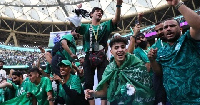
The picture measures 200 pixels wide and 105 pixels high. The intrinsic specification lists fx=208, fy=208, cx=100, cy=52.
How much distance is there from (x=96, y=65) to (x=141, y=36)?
39.6 inches

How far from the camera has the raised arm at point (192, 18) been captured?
1.98m

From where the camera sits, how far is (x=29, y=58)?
28.7 m

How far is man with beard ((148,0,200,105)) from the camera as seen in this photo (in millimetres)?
2084

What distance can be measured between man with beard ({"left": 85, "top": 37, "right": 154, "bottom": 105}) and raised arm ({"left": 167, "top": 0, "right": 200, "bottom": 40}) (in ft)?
2.65

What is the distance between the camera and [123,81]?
2.58 m

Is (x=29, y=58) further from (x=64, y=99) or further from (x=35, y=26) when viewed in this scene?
(x=64, y=99)

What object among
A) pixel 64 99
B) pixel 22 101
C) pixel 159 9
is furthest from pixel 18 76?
pixel 159 9

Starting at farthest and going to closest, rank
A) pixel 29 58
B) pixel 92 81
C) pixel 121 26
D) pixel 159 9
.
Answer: pixel 121 26 < pixel 29 58 < pixel 159 9 < pixel 92 81

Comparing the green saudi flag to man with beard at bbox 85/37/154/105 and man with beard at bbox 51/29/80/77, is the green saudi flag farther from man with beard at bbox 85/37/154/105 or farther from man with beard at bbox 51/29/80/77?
man with beard at bbox 85/37/154/105

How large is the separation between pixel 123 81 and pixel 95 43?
54.5 inches

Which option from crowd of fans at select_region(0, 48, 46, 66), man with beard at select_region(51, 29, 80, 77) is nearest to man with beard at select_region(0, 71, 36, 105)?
man with beard at select_region(51, 29, 80, 77)

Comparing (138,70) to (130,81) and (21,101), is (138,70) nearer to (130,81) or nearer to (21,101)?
(130,81)

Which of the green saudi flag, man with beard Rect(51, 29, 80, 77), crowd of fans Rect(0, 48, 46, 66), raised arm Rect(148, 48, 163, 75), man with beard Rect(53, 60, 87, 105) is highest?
crowd of fans Rect(0, 48, 46, 66)

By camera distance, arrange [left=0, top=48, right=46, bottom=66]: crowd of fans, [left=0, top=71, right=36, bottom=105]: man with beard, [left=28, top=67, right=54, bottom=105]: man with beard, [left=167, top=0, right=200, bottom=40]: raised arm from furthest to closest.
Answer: [left=0, top=48, right=46, bottom=66]: crowd of fans < [left=0, top=71, right=36, bottom=105]: man with beard < [left=28, top=67, right=54, bottom=105]: man with beard < [left=167, top=0, right=200, bottom=40]: raised arm
